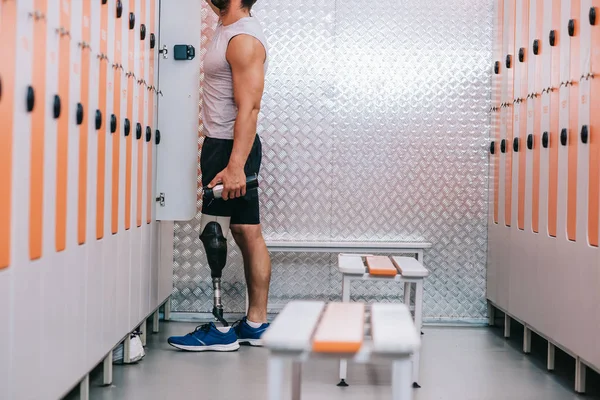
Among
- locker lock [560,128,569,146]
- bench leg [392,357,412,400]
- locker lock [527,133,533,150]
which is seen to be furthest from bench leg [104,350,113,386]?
locker lock [527,133,533,150]

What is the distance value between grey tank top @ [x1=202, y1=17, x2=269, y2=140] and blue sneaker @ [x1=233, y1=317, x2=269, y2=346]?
1.16 metres

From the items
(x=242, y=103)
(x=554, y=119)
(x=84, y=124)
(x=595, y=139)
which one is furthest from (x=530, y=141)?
(x=84, y=124)

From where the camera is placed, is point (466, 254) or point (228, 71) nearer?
point (228, 71)

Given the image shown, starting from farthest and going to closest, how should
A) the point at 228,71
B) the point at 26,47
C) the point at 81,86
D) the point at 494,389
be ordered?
1. the point at 228,71
2. the point at 494,389
3. the point at 81,86
4. the point at 26,47

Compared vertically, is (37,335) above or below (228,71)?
below

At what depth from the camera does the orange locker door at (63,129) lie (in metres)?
2.67

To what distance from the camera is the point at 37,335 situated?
2.48m

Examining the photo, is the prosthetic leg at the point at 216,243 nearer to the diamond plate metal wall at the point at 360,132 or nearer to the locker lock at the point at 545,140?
the diamond plate metal wall at the point at 360,132

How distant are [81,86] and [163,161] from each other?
65.7 inches

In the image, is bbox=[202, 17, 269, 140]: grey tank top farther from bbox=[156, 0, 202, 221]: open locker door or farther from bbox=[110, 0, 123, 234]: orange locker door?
bbox=[110, 0, 123, 234]: orange locker door

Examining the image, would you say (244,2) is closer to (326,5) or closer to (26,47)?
(326,5)

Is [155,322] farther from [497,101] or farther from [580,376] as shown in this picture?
[497,101]

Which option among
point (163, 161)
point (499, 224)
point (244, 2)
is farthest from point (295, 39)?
point (499, 224)

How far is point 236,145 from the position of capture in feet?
13.8
